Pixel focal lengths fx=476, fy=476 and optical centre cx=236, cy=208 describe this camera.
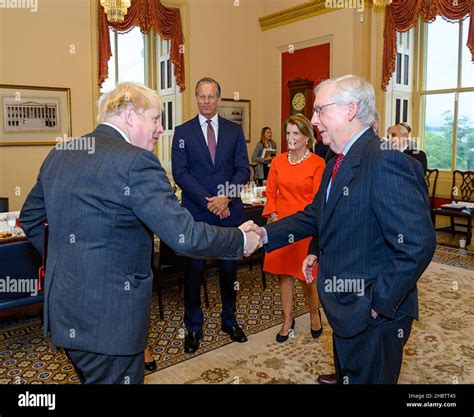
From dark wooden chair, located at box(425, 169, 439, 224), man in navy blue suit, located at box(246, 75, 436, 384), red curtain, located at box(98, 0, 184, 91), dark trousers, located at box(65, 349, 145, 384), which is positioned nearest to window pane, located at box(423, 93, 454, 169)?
dark wooden chair, located at box(425, 169, 439, 224)

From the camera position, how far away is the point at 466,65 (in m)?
8.66

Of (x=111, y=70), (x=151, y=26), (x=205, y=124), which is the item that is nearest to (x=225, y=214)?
(x=205, y=124)

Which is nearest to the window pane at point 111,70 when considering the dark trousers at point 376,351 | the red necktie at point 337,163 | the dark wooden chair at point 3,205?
the dark wooden chair at point 3,205

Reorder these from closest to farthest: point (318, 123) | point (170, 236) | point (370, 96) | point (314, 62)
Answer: point (170, 236), point (370, 96), point (318, 123), point (314, 62)

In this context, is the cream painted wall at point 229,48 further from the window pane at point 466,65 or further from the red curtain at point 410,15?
the window pane at point 466,65

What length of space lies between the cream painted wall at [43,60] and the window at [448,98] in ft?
21.2

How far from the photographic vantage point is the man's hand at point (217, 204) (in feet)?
11.6

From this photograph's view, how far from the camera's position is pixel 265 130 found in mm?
9883

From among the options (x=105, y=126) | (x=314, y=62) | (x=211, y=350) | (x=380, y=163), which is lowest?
(x=211, y=350)

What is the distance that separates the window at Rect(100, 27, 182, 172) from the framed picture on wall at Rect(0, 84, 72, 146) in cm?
153

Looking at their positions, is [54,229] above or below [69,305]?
above

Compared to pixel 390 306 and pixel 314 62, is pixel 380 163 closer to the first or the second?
pixel 390 306
